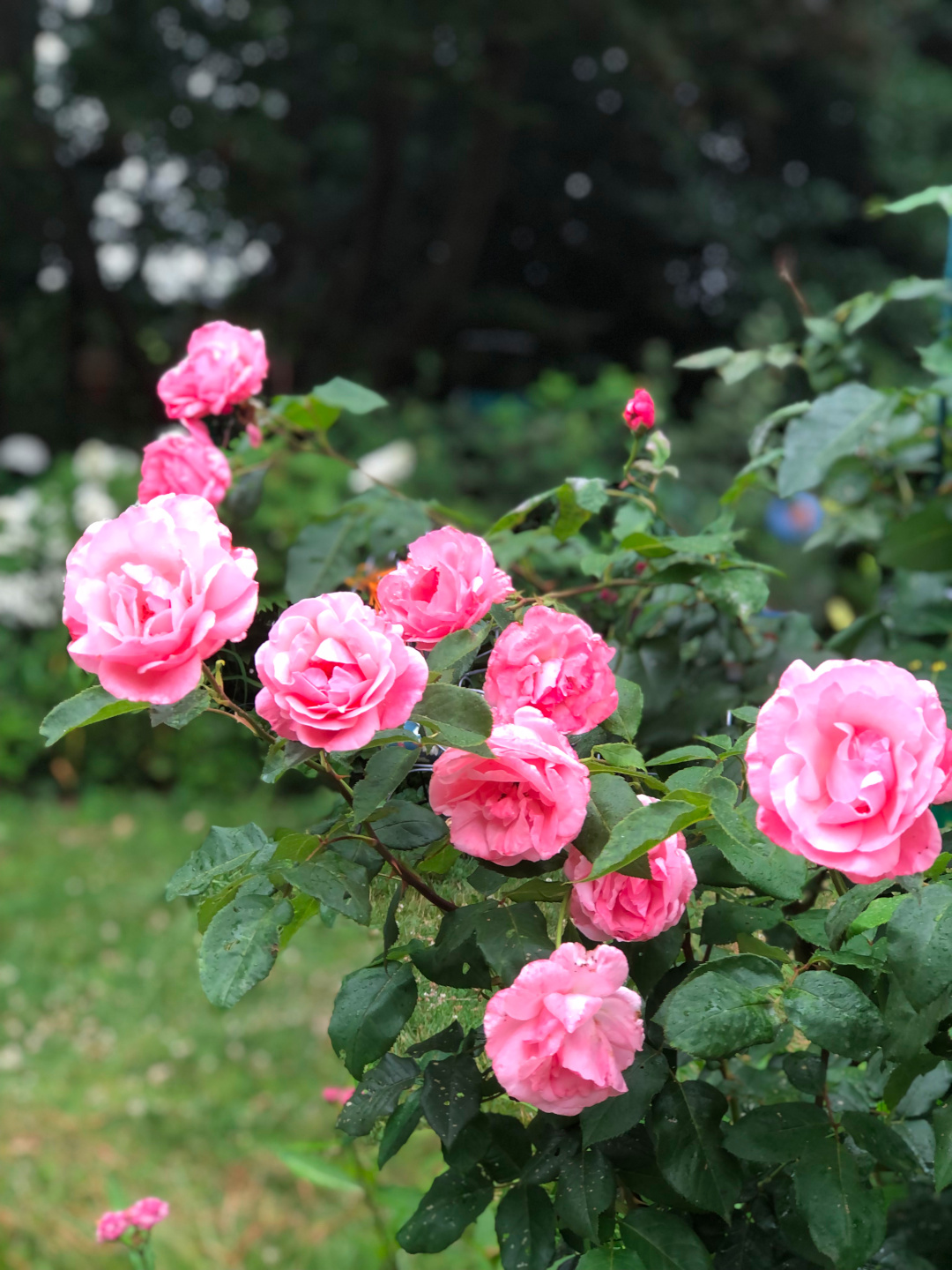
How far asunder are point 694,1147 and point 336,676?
0.34 meters

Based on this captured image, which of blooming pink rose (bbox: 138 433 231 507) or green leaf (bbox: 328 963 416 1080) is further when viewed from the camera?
blooming pink rose (bbox: 138 433 231 507)

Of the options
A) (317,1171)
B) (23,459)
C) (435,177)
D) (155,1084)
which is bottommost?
(23,459)

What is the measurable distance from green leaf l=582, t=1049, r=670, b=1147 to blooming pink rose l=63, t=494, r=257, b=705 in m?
0.31

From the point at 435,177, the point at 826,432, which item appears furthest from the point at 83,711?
the point at 435,177

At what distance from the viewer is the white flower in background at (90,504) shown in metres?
4.39

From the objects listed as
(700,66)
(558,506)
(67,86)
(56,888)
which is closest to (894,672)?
(558,506)

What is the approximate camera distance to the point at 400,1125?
2.31 ft

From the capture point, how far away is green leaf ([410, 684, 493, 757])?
0.55m

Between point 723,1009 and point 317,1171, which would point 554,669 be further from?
point 317,1171

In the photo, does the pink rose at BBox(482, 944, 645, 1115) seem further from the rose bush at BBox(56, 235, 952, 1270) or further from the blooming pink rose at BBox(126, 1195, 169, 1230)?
the blooming pink rose at BBox(126, 1195, 169, 1230)

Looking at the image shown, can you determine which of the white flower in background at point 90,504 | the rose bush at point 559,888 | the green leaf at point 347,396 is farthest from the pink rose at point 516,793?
the white flower in background at point 90,504

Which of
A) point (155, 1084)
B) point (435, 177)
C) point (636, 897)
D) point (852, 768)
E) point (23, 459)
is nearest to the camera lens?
point (852, 768)

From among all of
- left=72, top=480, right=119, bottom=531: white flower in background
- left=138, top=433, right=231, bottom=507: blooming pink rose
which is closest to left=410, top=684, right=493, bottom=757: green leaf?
left=138, top=433, right=231, bottom=507: blooming pink rose

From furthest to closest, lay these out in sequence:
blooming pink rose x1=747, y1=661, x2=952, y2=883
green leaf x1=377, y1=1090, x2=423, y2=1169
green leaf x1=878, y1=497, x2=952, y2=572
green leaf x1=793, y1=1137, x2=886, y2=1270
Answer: green leaf x1=878, y1=497, x2=952, y2=572
green leaf x1=377, y1=1090, x2=423, y2=1169
green leaf x1=793, y1=1137, x2=886, y2=1270
blooming pink rose x1=747, y1=661, x2=952, y2=883
